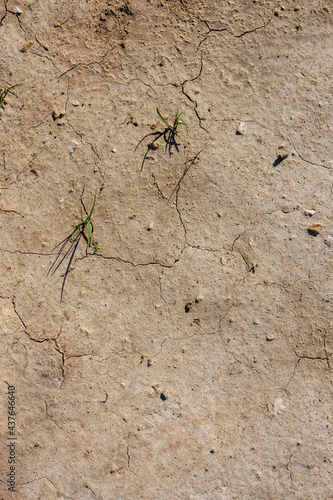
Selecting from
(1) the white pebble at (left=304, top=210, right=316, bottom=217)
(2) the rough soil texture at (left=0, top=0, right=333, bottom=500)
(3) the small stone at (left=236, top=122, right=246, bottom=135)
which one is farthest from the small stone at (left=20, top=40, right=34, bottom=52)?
(1) the white pebble at (left=304, top=210, right=316, bottom=217)

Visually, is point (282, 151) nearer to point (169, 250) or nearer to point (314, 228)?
point (314, 228)

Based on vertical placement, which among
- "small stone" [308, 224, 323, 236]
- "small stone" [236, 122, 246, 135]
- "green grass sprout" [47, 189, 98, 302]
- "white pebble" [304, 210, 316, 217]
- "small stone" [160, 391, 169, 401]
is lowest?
"small stone" [160, 391, 169, 401]

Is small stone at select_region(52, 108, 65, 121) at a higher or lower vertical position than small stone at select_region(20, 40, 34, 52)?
lower

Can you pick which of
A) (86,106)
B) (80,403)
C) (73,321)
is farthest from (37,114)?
(80,403)

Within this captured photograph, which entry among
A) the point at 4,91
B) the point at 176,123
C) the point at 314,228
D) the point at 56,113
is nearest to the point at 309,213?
the point at 314,228

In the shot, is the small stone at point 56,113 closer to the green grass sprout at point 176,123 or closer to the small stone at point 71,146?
the small stone at point 71,146

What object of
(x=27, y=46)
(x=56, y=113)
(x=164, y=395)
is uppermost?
(x=27, y=46)

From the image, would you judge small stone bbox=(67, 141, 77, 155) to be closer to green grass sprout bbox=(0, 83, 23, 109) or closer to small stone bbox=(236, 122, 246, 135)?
green grass sprout bbox=(0, 83, 23, 109)

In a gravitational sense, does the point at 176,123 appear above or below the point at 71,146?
above

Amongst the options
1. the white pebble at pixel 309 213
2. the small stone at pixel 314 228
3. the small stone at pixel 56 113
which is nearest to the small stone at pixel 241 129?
the white pebble at pixel 309 213
